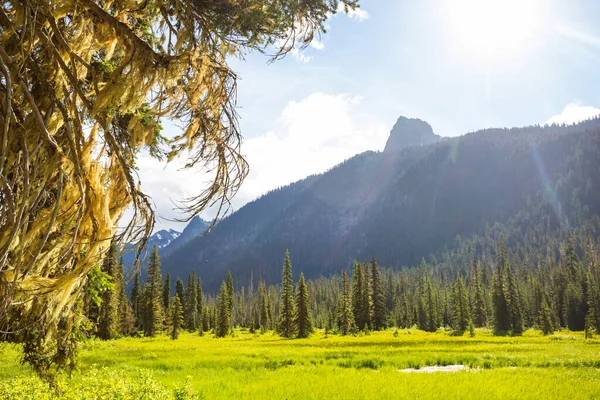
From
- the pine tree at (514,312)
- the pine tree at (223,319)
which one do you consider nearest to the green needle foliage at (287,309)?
the pine tree at (223,319)

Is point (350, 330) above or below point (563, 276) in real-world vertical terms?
below

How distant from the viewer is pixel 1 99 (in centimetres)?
284

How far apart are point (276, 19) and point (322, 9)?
517 mm

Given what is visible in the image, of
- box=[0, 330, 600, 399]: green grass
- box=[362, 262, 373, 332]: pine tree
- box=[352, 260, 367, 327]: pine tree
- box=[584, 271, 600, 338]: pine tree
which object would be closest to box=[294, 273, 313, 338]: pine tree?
box=[352, 260, 367, 327]: pine tree

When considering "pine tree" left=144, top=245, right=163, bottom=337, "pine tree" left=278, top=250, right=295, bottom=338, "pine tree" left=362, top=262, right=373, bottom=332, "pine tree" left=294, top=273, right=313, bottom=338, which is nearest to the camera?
"pine tree" left=144, top=245, right=163, bottom=337

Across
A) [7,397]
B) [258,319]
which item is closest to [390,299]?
[258,319]

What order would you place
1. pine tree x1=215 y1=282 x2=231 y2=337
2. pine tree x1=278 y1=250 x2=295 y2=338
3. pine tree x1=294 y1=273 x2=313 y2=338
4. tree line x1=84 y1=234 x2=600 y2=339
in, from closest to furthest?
1. pine tree x1=294 y1=273 x2=313 y2=338
2. tree line x1=84 y1=234 x2=600 y2=339
3. pine tree x1=278 y1=250 x2=295 y2=338
4. pine tree x1=215 y1=282 x2=231 y2=337

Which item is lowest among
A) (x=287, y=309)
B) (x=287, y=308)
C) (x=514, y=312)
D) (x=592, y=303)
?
(x=514, y=312)

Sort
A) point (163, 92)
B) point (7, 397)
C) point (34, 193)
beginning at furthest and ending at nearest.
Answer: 1. point (7, 397)
2. point (163, 92)
3. point (34, 193)

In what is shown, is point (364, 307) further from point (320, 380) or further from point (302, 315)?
point (320, 380)

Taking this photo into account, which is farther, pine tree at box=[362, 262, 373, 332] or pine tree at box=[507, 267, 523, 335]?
pine tree at box=[507, 267, 523, 335]

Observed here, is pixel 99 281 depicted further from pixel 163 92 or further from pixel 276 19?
pixel 276 19

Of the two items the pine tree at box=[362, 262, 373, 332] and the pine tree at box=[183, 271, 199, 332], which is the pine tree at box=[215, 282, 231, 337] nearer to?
the pine tree at box=[183, 271, 199, 332]

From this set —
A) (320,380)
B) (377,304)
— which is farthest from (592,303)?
(320,380)
